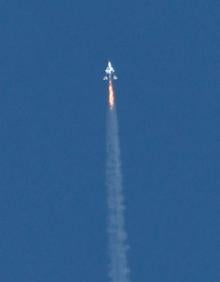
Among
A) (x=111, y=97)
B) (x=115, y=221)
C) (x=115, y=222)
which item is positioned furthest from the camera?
(x=111, y=97)

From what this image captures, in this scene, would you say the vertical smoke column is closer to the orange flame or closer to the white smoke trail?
the white smoke trail

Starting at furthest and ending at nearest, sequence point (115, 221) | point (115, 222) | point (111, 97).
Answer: point (111, 97)
point (115, 221)
point (115, 222)

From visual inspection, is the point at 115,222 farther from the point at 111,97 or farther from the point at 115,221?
the point at 111,97

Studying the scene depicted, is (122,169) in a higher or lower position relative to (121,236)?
higher

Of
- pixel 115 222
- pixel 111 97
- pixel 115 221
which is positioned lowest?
pixel 115 222

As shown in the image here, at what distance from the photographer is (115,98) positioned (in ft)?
602

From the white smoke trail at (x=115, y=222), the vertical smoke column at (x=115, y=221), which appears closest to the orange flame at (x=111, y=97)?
the vertical smoke column at (x=115, y=221)

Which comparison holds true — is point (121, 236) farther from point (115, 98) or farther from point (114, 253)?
point (115, 98)

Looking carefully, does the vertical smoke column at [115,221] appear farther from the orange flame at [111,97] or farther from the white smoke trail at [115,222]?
the orange flame at [111,97]

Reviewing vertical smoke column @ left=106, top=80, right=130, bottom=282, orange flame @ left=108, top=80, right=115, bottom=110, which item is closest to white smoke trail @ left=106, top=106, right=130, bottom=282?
vertical smoke column @ left=106, top=80, right=130, bottom=282

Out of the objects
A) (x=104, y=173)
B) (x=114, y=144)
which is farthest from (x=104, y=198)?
(x=114, y=144)

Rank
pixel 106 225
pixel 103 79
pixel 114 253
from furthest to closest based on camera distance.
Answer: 1. pixel 103 79
2. pixel 106 225
3. pixel 114 253

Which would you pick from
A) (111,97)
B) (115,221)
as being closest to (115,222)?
(115,221)

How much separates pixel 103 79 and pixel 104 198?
12.8 metres
